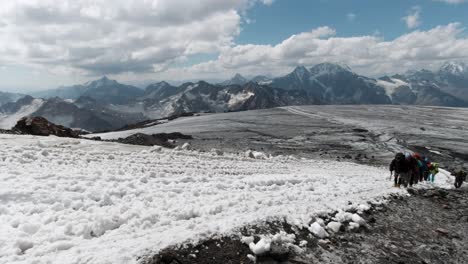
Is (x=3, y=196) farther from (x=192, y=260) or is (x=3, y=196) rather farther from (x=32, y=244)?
(x=192, y=260)

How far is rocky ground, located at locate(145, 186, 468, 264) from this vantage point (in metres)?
6.59

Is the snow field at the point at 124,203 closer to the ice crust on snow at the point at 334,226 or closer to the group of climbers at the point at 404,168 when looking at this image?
the ice crust on snow at the point at 334,226

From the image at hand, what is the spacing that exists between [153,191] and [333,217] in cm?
561

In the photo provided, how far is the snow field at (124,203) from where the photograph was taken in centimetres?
620

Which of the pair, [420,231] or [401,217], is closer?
[420,231]

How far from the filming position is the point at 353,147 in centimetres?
4412

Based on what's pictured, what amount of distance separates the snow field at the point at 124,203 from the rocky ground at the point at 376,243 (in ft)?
1.46

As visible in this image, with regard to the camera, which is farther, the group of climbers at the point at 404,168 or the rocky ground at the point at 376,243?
the group of climbers at the point at 404,168

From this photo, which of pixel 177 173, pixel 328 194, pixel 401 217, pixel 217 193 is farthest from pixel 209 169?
pixel 401 217

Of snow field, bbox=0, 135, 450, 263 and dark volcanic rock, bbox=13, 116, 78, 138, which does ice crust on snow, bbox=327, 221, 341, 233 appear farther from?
dark volcanic rock, bbox=13, 116, 78, 138

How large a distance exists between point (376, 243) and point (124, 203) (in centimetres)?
690

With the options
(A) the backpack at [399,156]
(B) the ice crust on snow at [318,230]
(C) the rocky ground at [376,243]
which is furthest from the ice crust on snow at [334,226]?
(A) the backpack at [399,156]

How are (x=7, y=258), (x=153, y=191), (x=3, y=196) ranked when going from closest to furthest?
(x=7, y=258) → (x=3, y=196) → (x=153, y=191)

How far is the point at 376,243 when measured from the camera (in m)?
8.55
